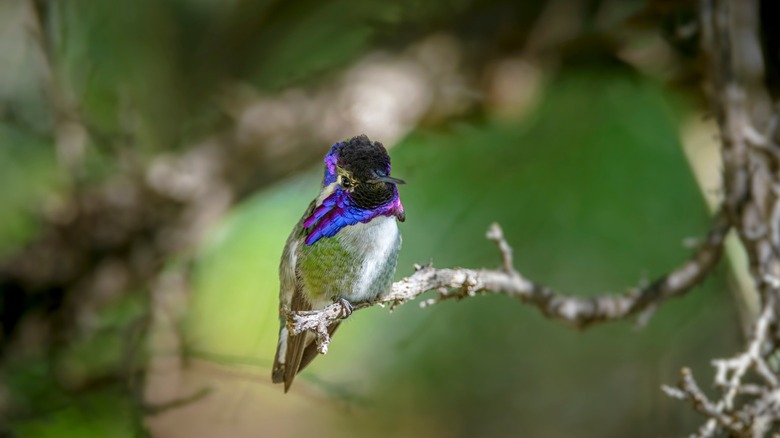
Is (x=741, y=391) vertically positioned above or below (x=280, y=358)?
below

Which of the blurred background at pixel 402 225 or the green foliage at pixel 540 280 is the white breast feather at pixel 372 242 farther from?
the green foliage at pixel 540 280

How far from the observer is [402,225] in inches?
64.4

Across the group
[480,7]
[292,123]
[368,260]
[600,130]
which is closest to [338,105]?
[292,123]

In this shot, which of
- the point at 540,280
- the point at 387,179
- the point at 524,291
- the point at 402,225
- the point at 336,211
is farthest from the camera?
the point at 540,280

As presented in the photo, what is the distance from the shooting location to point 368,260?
2.73 ft

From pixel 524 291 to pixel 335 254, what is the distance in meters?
0.48

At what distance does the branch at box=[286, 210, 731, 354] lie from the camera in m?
0.83

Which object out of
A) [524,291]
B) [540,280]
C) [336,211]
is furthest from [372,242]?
[540,280]

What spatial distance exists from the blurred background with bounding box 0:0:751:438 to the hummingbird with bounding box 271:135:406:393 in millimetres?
564

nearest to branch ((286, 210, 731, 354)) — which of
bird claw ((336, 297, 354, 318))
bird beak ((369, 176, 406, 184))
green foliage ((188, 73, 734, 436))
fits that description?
bird claw ((336, 297, 354, 318))

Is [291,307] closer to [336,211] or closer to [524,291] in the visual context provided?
[336,211]

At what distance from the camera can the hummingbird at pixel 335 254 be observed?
78 centimetres

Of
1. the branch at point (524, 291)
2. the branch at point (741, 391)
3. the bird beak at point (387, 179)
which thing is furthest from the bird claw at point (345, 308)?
the branch at point (741, 391)

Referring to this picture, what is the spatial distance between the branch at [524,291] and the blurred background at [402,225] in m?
0.05
